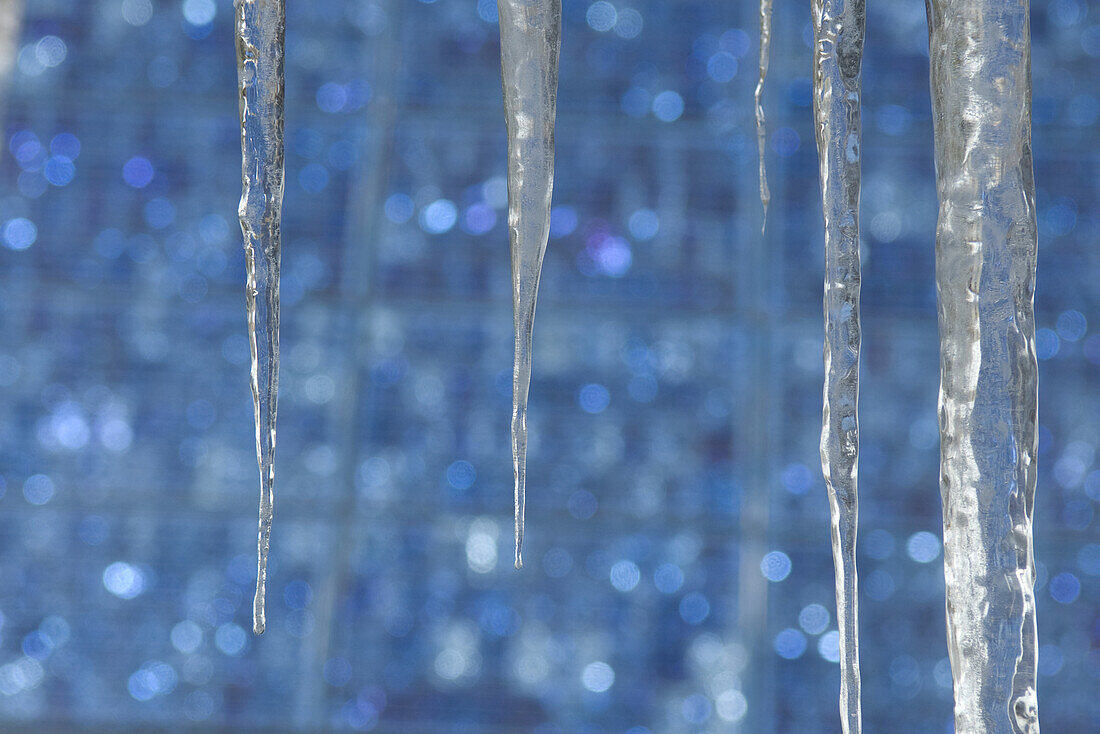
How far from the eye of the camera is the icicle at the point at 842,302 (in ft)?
2.14

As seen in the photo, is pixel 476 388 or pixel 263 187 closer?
pixel 263 187

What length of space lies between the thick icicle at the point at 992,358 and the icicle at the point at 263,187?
1.37 ft

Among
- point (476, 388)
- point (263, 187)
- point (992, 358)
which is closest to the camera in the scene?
point (992, 358)

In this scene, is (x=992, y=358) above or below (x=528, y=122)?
below

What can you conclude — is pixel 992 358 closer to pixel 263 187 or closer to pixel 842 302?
pixel 842 302

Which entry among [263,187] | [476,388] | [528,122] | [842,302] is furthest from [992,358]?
[476,388]

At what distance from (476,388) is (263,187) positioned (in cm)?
122

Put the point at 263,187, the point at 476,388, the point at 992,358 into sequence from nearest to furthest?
the point at 992,358 < the point at 263,187 < the point at 476,388

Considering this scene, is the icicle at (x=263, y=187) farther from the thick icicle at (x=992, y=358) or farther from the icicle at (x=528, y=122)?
the thick icicle at (x=992, y=358)

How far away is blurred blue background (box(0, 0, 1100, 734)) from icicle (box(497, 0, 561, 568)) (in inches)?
49.3

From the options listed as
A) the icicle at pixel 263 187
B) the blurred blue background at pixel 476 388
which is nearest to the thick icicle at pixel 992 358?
the icicle at pixel 263 187

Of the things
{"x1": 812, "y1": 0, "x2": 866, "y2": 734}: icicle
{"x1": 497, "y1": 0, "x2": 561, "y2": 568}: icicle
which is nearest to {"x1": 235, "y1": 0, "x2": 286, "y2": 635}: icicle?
{"x1": 497, "y1": 0, "x2": 561, "y2": 568}: icicle

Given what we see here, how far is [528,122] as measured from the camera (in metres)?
0.64

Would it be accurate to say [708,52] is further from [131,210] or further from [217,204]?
[131,210]
